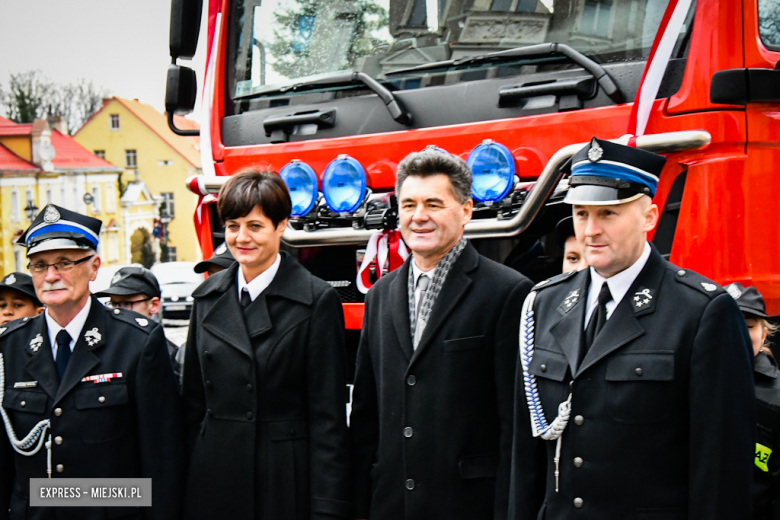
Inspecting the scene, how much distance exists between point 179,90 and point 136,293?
1.11 meters

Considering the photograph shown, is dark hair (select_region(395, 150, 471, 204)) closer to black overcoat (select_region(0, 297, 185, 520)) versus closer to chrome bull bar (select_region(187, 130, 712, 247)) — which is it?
chrome bull bar (select_region(187, 130, 712, 247))

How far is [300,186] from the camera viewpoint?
4359mm

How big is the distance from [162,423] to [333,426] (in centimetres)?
60

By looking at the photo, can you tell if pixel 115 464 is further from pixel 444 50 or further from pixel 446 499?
pixel 444 50

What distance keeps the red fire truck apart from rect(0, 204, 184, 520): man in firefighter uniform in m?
0.84

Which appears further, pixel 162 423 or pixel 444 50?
pixel 444 50

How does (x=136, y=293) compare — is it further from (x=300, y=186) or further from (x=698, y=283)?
(x=698, y=283)

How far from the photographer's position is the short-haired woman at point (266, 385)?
3.05 m

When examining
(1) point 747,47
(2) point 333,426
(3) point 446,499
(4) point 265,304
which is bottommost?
(3) point 446,499

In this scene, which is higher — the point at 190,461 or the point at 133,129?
the point at 133,129

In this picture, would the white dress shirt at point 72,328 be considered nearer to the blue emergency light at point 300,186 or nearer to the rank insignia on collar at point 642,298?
the blue emergency light at point 300,186

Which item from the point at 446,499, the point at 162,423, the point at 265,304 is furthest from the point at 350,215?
the point at 446,499

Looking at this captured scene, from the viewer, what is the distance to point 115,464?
3.14 metres

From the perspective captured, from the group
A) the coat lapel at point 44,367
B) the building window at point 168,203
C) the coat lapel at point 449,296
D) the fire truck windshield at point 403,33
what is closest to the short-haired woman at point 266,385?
the coat lapel at point 449,296
